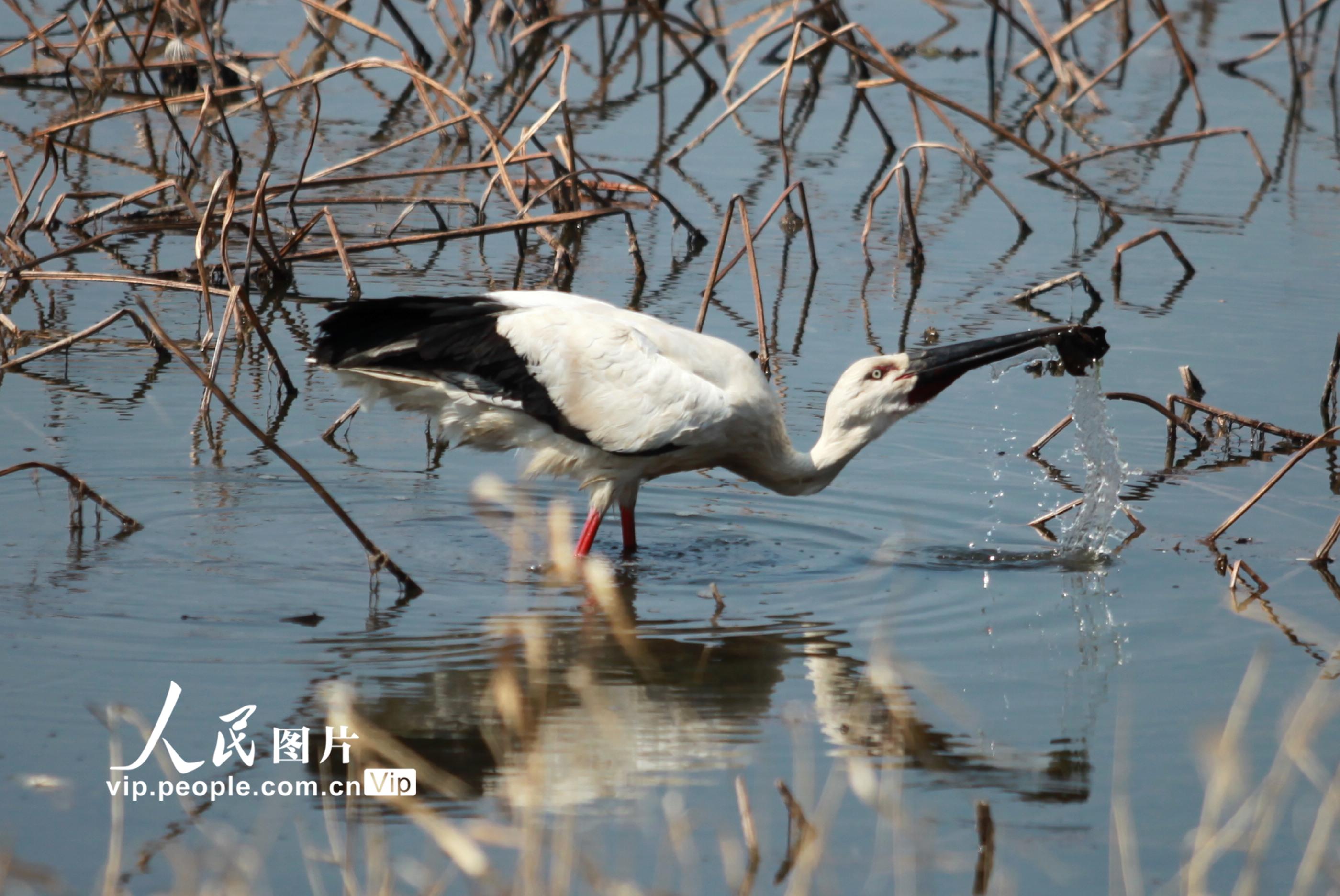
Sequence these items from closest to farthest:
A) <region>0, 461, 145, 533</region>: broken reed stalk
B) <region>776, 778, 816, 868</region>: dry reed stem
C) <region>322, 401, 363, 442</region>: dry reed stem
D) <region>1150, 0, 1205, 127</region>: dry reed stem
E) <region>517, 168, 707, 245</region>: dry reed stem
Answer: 1. <region>776, 778, 816, 868</region>: dry reed stem
2. <region>0, 461, 145, 533</region>: broken reed stalk
3. <region>322, 401, 363, 442</region>: dry reed stem
4. <region>517, 168, 707, 245</region>: dry reed stem
5. <region>1150, 0, 1205, 127</region>: dry reed stem

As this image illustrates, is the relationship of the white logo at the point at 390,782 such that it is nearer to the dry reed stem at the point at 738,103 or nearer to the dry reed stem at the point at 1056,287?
the dry reed stem at the point at 1056,287

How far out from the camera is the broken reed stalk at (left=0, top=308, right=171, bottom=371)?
693cm

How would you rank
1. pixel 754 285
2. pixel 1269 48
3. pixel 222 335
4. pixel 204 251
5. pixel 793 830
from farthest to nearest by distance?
pixel 1269 48
pixel 754 285
pixel 204 251
pixel 222 335
pixel 793 830

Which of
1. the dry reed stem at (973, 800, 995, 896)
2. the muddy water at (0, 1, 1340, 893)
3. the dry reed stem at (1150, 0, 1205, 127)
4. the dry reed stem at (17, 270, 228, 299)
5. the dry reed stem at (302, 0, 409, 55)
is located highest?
the dry reed stem at (1150, 0, 1205, 127)

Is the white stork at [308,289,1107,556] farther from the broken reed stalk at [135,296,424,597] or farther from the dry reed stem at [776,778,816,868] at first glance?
the dry reed stem at [776,778,816,868]

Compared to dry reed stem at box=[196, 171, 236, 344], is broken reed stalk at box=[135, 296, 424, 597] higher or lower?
lower

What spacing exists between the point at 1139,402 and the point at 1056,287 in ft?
7.35

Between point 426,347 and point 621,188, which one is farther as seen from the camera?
point 621,188

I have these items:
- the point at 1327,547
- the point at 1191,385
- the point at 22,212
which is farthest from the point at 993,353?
the point at 22,212

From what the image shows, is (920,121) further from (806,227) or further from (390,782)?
(390,782)

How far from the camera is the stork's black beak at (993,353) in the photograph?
19.9 feet

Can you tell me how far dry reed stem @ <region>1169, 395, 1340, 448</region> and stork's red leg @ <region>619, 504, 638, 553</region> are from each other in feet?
7.54

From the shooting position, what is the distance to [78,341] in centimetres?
722

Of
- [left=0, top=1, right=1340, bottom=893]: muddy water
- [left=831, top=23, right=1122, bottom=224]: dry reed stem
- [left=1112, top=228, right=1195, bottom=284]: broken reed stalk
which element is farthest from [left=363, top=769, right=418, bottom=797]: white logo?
[left=1112, top=228, right=1195, bottom=284]: broken reed stalk
